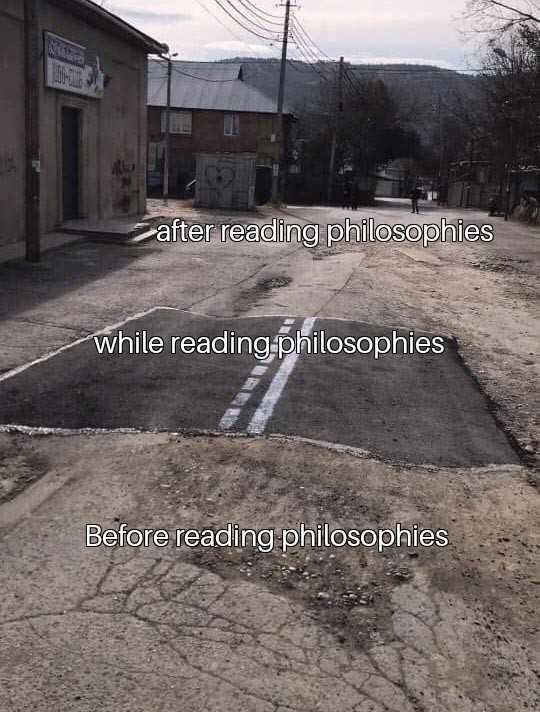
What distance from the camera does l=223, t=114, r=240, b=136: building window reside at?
179 feet

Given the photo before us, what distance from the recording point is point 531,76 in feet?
110

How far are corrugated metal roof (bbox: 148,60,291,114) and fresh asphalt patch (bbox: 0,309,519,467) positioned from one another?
48.6 meters

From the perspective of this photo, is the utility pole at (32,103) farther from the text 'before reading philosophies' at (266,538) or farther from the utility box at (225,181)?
the utility box at (225,181)

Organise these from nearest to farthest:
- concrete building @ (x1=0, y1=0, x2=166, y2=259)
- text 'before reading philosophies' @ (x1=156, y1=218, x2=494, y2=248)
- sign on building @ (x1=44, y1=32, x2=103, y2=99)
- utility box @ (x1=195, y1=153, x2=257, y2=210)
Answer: concrete building @ (x1=0, y1=0, x2=166, y2=259)
sign on building @ (x1=44, y1=32, x2=103, y2=99)
text 'before reading philosophies' @ (x1=156, y1=218, x2=494, y2=248)
utility box @ (x1=195, y1=153, x2=257, y2=210)

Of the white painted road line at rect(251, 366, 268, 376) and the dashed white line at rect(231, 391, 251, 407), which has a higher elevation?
→ the dashed white line at rect(231, 391, 251, 407)

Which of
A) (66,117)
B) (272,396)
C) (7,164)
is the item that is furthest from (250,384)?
(66,117)

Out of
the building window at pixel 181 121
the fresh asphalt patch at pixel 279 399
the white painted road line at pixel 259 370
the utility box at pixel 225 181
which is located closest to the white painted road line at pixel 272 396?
the fresh asphalt patch at pixel 279 399

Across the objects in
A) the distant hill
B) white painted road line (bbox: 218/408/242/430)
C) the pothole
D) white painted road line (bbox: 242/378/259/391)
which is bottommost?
the pothole

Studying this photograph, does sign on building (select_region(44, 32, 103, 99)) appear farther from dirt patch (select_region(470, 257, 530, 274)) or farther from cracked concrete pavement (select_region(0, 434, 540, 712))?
cracked concrete pavement (select_region(0, 434, 540, 712))

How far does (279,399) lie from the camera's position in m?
6.87

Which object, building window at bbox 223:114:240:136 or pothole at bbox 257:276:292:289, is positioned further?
building window at bbox 223:114:240:136

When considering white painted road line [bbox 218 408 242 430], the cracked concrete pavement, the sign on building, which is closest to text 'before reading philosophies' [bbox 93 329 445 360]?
white painted road line [bbox 218 408 242 430]

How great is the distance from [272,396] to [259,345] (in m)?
2.07

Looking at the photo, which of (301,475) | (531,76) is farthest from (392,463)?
(531,76)
